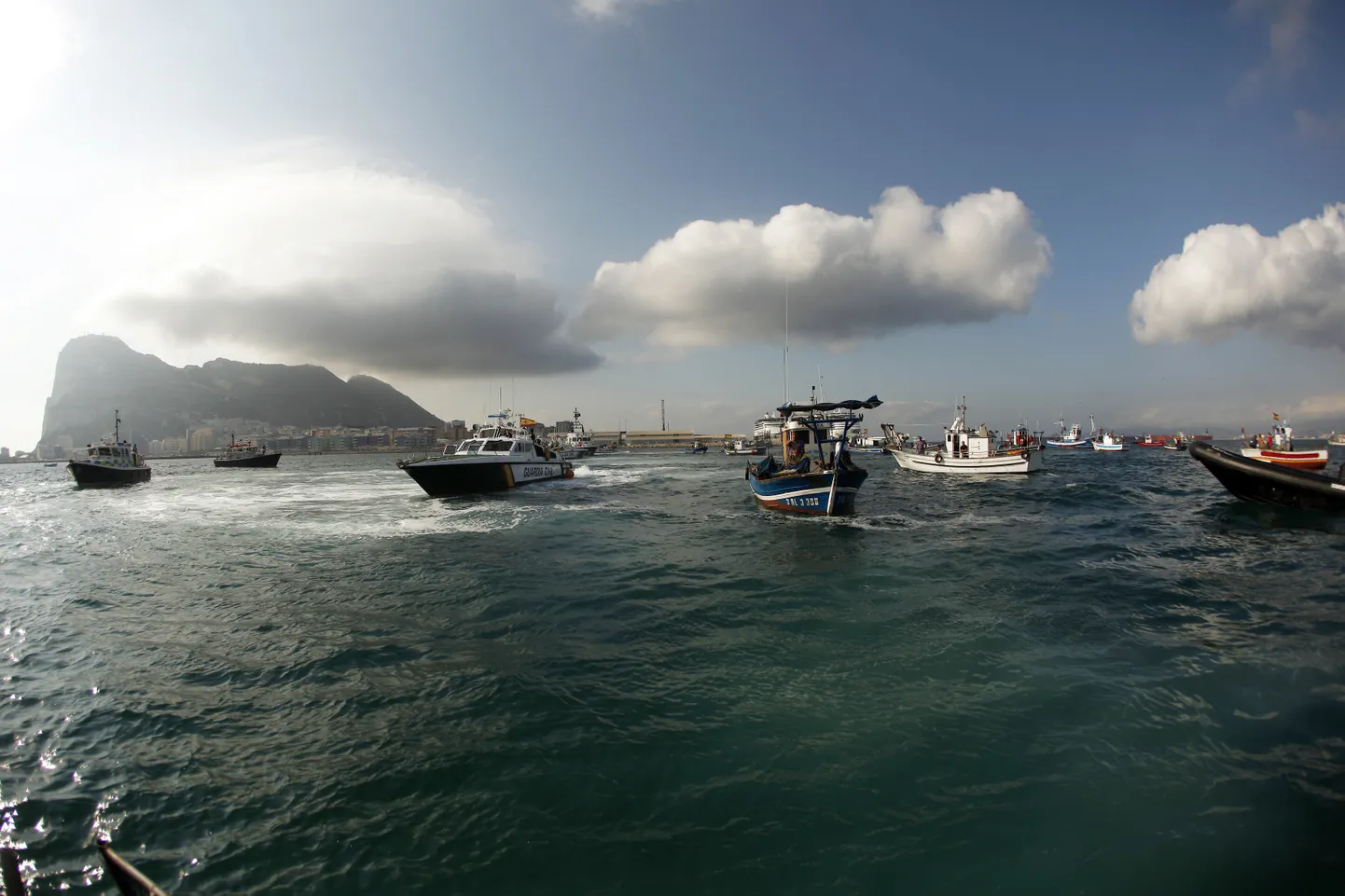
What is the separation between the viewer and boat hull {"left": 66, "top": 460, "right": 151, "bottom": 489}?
45.2 metres

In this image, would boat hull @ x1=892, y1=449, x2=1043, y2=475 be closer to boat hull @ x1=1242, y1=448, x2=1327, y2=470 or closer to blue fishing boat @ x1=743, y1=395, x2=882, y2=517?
boat hull @ x1=1242, y1=448, x2=1327, y2=470

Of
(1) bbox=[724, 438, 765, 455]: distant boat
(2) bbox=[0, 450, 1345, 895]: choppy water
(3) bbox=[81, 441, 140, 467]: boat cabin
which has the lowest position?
(2) bbox=[0, 450, 1345, 895]: choppy water

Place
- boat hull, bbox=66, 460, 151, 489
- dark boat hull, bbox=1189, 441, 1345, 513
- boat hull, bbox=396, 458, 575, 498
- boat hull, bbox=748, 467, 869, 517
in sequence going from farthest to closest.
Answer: boat hull, bbox=66, 460, 151, 489 < boat hull, bbox=396, 458, 575, 498 < boat hull, bbox=748, 467, 869, 517 < dark boat hull, bbox=1189, 441, 1345, 513

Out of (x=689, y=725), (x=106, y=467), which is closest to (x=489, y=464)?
(x=689, y=725)

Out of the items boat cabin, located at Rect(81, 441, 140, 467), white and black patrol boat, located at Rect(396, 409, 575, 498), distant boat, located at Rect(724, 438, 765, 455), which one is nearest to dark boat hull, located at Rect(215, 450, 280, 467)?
boat cabin, located at Rect(81, 441, 140, 467)

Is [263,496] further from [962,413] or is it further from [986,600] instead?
[962,413]

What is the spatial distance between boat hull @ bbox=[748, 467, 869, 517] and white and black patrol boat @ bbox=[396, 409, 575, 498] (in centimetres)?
1785

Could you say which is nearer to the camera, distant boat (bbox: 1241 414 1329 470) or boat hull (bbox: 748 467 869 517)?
boat hull (bbox: 748 467 869 517)

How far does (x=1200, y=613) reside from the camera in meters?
9.69

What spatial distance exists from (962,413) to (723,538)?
36.0 meters

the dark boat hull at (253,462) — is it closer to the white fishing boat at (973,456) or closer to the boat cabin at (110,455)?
the boat cabin at (110,455)

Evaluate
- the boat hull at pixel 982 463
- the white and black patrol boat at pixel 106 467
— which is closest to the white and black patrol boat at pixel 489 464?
the boat hull at pixel 982 463

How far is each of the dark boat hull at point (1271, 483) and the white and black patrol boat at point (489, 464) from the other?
34.9 meters

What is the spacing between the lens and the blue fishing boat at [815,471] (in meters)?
21.0
